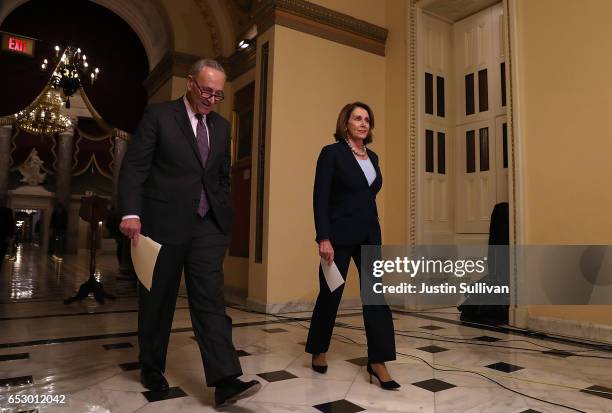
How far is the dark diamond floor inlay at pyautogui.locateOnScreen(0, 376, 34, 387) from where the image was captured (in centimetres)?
211

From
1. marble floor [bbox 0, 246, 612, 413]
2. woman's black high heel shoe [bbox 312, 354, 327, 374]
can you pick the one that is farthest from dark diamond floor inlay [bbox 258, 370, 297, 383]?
woman's black high heel shoe [bbox 312, 354, 327, 374]

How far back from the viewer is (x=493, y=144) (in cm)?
473

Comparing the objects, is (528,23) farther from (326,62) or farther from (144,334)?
(144,334)

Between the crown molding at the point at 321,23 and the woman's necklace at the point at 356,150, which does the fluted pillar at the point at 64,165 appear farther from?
the woman's necklace at the point at 356,150

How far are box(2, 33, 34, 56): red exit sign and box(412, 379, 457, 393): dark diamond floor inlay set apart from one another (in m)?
6.99

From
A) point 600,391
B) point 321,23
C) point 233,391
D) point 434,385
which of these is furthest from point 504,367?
point 321,23

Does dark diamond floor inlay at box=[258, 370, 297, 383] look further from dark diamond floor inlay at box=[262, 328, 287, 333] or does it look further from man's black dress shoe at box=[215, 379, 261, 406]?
dark diamond floor inlay at box=[262, 328, 287, 333]

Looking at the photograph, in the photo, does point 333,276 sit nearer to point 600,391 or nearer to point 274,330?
point 600,391

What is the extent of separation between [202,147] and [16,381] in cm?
140

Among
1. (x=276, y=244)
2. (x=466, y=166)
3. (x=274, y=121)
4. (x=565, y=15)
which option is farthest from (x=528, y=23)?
(x=276, y=244)

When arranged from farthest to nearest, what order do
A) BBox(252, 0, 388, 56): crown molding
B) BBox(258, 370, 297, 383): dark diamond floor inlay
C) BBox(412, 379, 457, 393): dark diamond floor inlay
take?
BBox(252, 0, 388, 56): crown molding → BBox(258, 370, 297, 383): dark diamond floor inlay → BBox(412, 379, 457, 393): dark diamond floor inlay

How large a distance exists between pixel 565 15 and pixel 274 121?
8.50 ft

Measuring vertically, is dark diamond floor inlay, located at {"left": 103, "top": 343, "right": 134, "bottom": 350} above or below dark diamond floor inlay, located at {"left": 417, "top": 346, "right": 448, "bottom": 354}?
above

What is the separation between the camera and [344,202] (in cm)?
232
